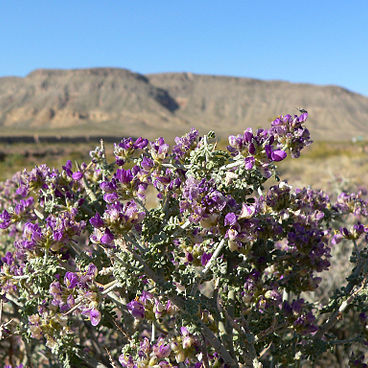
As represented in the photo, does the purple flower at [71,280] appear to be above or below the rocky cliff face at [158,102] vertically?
below

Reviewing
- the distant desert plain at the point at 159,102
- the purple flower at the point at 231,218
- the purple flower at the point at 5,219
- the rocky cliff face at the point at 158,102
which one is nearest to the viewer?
the purple flower at the point at 231,218

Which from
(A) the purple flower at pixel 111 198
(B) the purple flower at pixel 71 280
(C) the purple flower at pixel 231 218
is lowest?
(B) the purple flower at pixel 71 280

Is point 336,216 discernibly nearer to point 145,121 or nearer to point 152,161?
point 152,161

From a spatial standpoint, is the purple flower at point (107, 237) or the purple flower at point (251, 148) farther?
the purple flower at point (251, 148)

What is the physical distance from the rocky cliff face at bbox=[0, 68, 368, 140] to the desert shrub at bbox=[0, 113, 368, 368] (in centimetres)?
12911

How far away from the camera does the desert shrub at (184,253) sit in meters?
1.53

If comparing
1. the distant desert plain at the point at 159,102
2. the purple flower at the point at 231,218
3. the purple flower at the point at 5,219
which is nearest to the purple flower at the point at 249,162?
the purple flower at the point at 231,218

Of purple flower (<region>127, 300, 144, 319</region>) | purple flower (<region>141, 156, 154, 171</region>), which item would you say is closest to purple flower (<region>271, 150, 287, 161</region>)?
purple flower (<region>141, 156, 154, 171</region>)

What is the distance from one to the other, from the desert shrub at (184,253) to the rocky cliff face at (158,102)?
129105 mm

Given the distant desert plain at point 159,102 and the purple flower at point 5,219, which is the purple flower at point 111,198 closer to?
the purple flower at point 5,219

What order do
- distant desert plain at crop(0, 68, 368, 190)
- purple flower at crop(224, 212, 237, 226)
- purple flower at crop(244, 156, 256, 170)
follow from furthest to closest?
distant desert plain at crop(0, 68, 368, 190) → purple flower at crop(244, 156, 256, 170) → purple flower at crop(224, 212, 237, 226)

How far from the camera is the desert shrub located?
1.53 meters

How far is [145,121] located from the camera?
148 metres

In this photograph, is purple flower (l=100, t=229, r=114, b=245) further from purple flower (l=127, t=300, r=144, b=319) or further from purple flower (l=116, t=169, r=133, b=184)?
purple flower (l=127, t=300, r=144, b=319)
